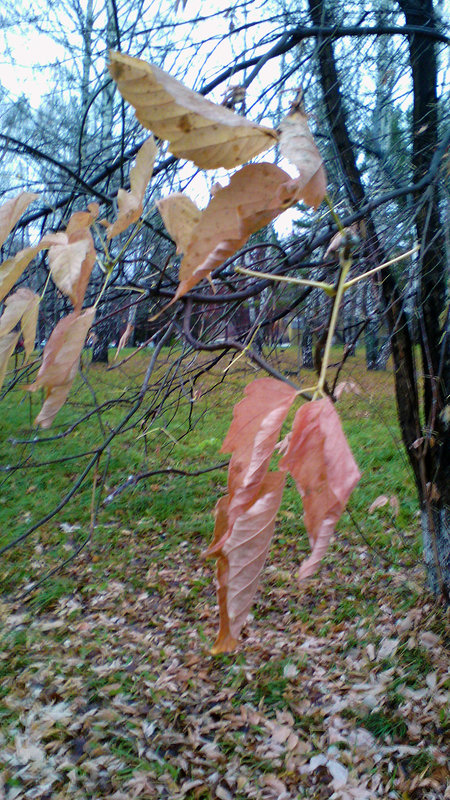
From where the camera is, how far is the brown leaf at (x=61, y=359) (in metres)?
0.37

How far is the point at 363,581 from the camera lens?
10.0 feet

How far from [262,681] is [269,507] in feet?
7.80

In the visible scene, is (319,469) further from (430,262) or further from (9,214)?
(430,262)

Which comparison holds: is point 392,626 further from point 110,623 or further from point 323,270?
point 323,270

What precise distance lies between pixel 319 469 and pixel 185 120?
A: 0.63ft

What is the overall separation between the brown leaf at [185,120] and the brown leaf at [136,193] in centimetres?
9

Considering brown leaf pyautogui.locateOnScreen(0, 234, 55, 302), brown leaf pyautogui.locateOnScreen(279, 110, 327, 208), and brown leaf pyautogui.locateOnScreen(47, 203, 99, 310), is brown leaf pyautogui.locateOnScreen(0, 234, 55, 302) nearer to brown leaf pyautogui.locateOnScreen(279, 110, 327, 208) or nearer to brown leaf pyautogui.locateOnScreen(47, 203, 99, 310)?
brown leaf pyautogui.locateOnScreen(47, 203, 99, 310)

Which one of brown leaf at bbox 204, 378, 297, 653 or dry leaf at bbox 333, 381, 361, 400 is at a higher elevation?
brown leaf at bbox 204, 378, 297, 653

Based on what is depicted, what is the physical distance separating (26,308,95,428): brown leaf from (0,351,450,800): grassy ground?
86cm

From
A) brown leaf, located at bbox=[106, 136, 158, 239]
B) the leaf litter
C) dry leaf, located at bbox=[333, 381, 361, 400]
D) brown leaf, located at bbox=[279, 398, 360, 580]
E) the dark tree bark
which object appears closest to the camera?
brown leaf, located at bbox=[279, 398, 360, 580]

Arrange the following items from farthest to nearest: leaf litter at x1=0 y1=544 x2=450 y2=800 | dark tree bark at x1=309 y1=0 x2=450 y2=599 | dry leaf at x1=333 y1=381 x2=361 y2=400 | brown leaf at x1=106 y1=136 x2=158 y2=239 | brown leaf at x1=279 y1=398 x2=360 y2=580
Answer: leaf litter at x1=0 y1=544 x2=450 y2=800 < dark tree bark at x1=309 y1=0 x2=450 y2=599 < dry leaf at x1=333 y1=381 x2=361 y2=400 < brown leaf at x1=106 y1=136 x2=158 y2=239 < brown leaf at x1=279 y1=398 x2=360 y2=580

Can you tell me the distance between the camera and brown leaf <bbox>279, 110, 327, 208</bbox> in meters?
0.32

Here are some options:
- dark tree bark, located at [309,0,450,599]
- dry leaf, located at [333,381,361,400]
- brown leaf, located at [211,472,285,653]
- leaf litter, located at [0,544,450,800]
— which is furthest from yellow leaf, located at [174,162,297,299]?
leaf litter, located at [0,544,450,800]

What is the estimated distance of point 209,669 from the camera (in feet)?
8.27
